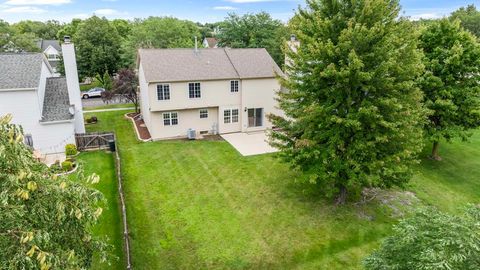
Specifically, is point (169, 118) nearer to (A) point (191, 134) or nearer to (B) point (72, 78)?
Answer: (A) point (191, 134)

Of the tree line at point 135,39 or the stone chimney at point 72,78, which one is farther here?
the tree line at point 135,39

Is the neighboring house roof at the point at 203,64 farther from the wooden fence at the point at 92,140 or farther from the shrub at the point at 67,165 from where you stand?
the shrub at the point at 67,165

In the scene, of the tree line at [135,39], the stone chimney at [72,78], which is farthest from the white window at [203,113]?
the tree line at [135,39]

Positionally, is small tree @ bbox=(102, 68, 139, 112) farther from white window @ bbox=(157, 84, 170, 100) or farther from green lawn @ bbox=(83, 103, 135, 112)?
Result: white window @ bbox=(157, 84, 170, 100)

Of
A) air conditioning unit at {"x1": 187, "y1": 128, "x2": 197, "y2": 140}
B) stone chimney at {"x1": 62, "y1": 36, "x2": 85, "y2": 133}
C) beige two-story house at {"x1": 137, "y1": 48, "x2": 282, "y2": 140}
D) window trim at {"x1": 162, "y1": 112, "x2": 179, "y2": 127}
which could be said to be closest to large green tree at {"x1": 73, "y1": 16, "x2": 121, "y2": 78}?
beige two-story house at {"x1": 137, "y1": 48, "x2": 282, "y2": 140}

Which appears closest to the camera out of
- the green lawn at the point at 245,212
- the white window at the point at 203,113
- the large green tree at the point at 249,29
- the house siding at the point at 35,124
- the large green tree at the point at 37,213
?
the large green tree at the point at 37,213

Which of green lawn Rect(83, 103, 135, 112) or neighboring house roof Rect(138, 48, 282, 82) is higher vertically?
neighboring house roof Rect(138, 48, 282, 82)
